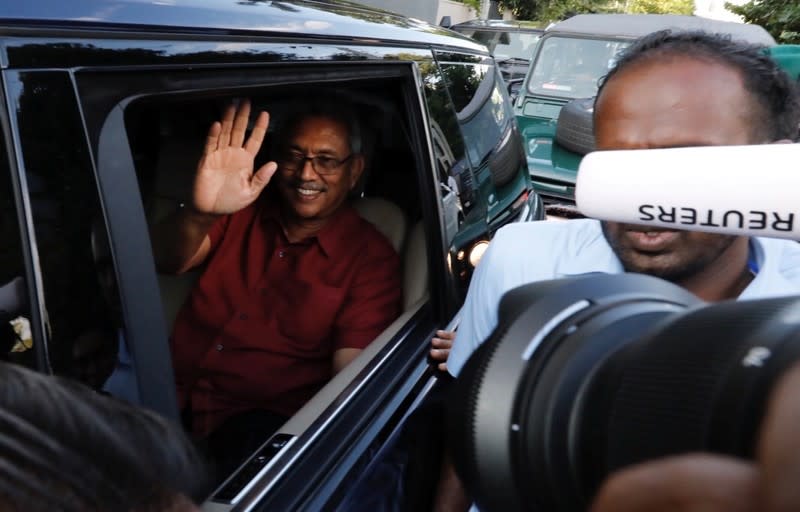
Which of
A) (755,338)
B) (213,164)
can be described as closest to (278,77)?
(213,164)

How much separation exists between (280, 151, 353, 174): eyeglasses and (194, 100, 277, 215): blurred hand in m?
0.42

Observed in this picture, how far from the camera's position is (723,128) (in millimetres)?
1512

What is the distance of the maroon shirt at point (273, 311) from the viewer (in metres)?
2.19

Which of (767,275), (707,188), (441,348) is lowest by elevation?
(441,348)

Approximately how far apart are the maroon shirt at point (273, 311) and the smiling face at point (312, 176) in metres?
0.05

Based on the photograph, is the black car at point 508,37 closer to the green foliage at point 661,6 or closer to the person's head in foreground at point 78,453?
the person's head in foreground at point 78,453

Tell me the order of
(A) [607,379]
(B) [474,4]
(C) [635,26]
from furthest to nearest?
(B) [474,4] → (C) [635,26] → (A) [607,379]

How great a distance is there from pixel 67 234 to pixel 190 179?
1159mm

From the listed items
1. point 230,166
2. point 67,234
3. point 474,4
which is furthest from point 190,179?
point 474,4

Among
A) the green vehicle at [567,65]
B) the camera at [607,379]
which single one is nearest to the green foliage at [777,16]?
the green vehicle at [567,65]

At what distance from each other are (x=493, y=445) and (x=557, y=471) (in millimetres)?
59

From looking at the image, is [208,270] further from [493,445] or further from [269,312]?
[493,445]

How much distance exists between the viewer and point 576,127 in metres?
5.72

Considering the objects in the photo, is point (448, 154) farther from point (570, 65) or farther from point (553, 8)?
point (553, 8)
